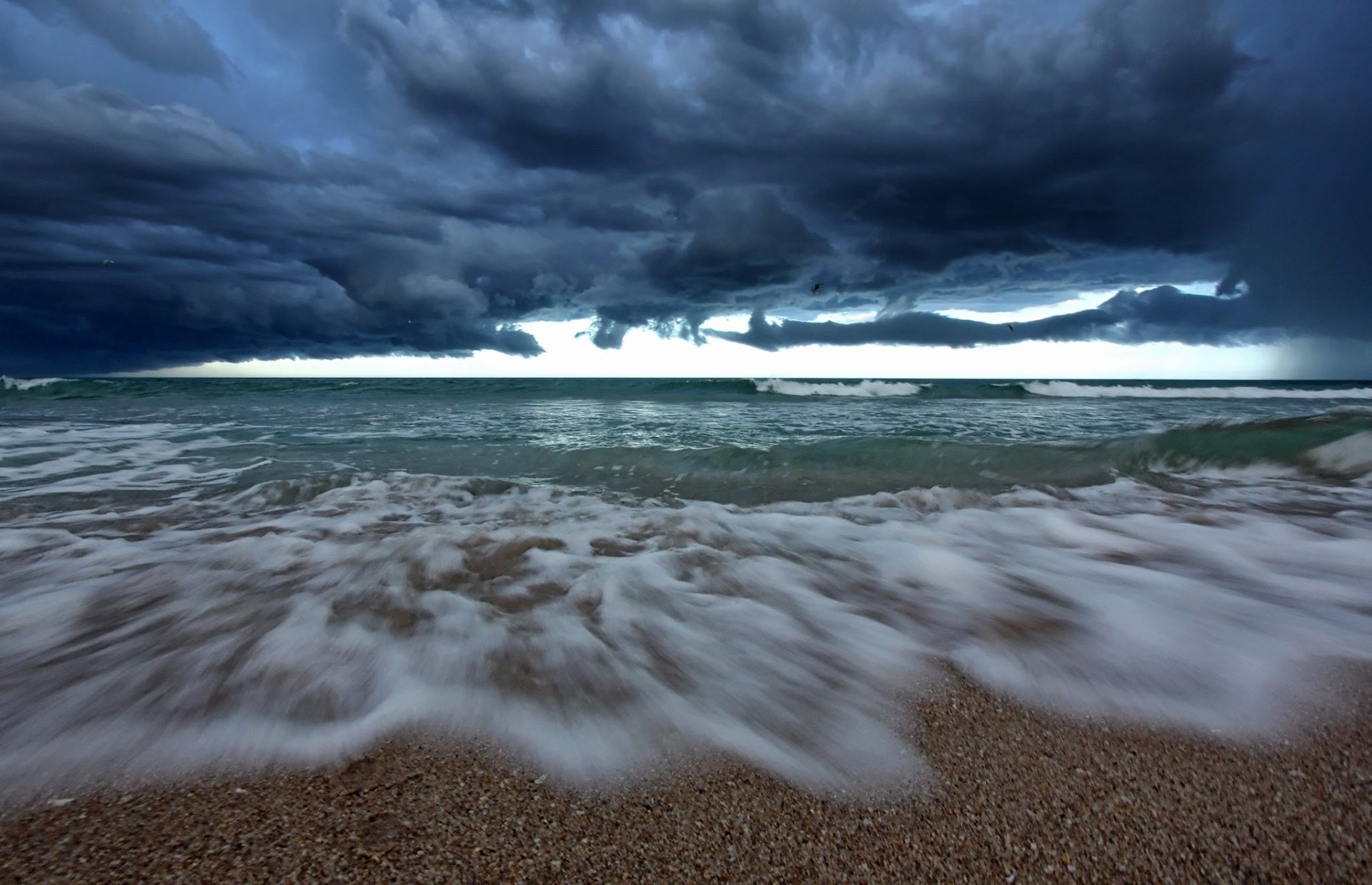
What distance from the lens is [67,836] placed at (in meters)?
1.35

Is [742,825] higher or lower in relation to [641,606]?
higher

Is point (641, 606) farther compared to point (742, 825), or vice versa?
point (641, 606)

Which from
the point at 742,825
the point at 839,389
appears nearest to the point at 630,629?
the point at 742,825

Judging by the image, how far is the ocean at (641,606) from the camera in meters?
1.85

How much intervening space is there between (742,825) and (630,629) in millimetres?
1250

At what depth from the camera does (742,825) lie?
4.70 ft

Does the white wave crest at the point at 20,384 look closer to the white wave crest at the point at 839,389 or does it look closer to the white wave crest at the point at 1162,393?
the white wave crest at the point at 839,389

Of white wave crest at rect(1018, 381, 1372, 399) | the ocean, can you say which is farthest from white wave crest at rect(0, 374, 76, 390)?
white wave crest at rect(1018, 381, 1372, 399)

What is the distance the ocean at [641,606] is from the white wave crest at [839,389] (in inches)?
893

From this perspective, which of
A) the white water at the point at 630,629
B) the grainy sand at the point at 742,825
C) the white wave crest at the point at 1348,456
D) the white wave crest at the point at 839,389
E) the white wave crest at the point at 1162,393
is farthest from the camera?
the white wave crest at the point at 1162,393

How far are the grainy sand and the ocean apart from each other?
0.12m

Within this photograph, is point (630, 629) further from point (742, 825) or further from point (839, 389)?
point (839, 389)

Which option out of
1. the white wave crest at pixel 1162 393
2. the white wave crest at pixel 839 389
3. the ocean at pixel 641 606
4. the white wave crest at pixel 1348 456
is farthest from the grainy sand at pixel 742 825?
the white wave crest at pixel 1162 393

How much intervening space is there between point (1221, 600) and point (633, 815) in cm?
281
